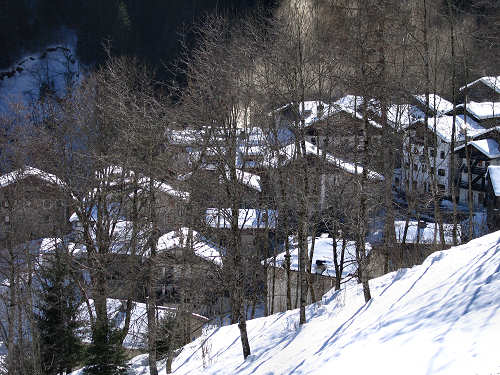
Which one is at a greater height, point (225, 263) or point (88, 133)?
point (88, 133)

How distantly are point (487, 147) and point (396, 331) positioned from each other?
2673 centimetres

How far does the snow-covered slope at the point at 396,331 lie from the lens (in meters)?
5.85

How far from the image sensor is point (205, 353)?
39.7 ft

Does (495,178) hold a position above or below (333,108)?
below

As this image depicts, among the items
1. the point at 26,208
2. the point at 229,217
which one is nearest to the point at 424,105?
the point at 229,217

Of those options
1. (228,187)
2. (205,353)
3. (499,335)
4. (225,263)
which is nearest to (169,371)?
(205,353)

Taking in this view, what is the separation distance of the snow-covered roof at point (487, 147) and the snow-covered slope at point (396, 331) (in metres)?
21.9

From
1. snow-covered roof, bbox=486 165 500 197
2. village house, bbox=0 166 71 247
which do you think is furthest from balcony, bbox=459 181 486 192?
village house, bbox=0 166 71 247

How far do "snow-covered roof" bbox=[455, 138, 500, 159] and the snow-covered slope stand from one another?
2185 centimetres

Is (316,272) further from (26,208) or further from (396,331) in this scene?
(396,331)

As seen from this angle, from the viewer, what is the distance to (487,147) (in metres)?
30.5

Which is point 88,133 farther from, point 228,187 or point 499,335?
point 499,335

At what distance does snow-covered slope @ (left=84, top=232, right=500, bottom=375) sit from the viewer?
5852 millimetres

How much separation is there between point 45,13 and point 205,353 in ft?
140
